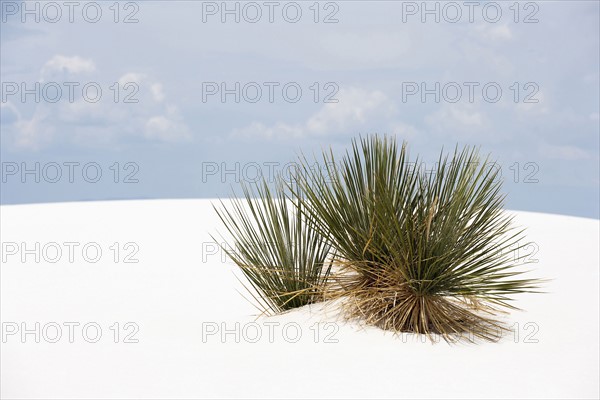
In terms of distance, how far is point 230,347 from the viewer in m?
4.30

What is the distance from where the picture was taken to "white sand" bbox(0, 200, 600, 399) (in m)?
3.80

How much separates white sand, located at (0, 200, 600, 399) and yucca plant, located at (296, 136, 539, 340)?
0.65 ft

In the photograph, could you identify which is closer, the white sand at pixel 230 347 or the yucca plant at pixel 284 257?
the white sand at pixel 230 347

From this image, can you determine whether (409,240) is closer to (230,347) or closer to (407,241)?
(407,241)

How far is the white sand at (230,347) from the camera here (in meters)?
3.80

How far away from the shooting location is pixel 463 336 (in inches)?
173

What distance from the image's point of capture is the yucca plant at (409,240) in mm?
4188

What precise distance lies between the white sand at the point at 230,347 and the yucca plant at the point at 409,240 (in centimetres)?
20

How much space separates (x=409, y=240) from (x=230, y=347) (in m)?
1.22

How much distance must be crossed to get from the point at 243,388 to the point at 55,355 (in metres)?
1.54

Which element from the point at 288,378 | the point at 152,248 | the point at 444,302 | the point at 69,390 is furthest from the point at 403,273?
the point at 152,248

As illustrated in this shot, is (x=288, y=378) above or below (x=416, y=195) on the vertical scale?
below

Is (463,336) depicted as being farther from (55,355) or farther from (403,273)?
(55,355)

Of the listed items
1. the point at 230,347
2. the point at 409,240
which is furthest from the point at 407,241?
the point at 230,347
